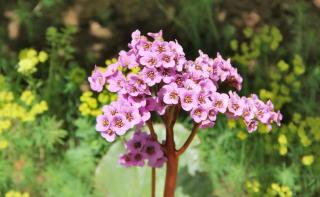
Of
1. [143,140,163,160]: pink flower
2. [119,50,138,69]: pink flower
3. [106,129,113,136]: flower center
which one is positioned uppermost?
[119,50,138,69]: pink flower

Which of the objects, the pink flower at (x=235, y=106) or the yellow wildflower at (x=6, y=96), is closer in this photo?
the pink flower at (x=235, y=106)

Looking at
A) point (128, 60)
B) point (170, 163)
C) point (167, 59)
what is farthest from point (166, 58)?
point (170, 163)

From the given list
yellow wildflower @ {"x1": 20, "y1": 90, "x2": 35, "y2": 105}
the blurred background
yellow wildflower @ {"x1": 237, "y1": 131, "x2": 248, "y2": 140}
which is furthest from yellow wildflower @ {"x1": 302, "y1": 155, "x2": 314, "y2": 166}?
yellow wildflower @ {"x1": 20, "y1": 90, "x2": 35, "y2": 105}

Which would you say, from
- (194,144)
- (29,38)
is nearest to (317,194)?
(194,144)

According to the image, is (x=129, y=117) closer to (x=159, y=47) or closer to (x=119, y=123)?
(x=119, y=123)

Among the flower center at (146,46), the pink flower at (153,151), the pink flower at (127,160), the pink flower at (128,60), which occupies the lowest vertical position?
the pink flower at (127,160)

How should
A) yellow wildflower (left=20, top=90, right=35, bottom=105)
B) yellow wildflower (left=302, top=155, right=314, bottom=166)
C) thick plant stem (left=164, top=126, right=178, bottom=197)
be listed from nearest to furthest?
thick plant stem (left=164, top=126, right=178, bottom=197) < yellow wildflower (left=302, top=155, right=314, bottom=166) < yellow wildflower (left=20, top=90, right=35, bottom=105)

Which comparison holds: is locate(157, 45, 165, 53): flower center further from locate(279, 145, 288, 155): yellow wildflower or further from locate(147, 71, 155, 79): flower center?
locate(279, 145, 288, 155): yellow wildflower

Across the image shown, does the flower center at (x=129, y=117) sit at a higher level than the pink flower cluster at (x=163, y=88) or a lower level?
lower

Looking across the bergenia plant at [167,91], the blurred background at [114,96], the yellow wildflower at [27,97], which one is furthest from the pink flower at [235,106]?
the yellow wildflower at [27,97]

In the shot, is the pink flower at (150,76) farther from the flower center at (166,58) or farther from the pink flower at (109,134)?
the pink flower at (109,134)
